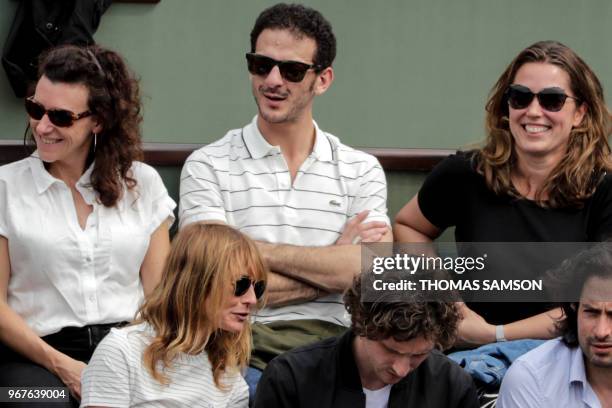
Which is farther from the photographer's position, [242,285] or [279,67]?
[279,67]

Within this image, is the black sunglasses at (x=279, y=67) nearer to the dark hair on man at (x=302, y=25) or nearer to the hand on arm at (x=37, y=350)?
the dark hair on man at (x=302, y=25)

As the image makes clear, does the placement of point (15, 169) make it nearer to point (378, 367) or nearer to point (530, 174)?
point (378, 367)

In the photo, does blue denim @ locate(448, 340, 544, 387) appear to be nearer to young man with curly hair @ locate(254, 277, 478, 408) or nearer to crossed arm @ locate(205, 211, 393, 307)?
young man with curly hair @ locate(254, 277, 478, 408)

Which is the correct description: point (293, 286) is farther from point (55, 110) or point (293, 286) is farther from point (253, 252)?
point (55, 110)

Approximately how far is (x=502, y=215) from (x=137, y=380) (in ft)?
5.23

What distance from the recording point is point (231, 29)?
5.37m

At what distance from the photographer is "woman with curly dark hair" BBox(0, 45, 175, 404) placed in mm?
4188

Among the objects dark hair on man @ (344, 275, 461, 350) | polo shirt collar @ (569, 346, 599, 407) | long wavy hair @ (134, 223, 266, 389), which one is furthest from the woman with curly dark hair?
polo shirt collar @ (569, 346, 599, 407)

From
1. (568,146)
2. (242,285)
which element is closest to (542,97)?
(568,146)

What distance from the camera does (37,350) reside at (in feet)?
13.3

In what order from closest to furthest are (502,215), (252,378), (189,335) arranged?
(189,335)
(252,378)
(502,215)

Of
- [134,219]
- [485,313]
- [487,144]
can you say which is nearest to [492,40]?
[487,144]

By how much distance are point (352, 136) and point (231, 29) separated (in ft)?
2.22

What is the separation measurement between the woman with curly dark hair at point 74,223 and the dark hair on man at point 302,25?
577 mm
